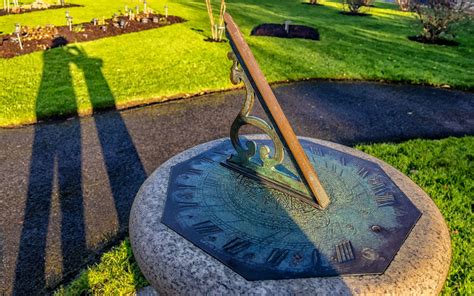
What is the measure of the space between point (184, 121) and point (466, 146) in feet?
14.8

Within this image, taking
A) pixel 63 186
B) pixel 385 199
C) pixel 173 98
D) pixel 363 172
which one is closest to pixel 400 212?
pixel 385 199

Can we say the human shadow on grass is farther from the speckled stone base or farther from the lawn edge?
the speckled stone base

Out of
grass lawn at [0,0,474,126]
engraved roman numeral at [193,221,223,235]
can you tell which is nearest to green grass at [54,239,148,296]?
engraved roman numeral at [193,221,223,235]

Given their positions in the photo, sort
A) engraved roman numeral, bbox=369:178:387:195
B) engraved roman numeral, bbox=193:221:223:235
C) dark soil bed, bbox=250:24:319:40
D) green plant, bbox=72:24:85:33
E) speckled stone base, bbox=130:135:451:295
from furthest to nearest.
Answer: dark soil bed, bbox=250:24:319:40
green plant, bbox=72:24:85:33
engraved roman numeral, bbox=369:178:387:195
engraved roman numeral, bbox=193:221:223:235
speckled stone base, bbox=130:135:451:295

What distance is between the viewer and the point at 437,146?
18.0 ft

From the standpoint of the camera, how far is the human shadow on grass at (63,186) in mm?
3355

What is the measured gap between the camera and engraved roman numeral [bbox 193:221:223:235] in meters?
2.36

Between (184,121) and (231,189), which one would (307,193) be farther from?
(184,121)

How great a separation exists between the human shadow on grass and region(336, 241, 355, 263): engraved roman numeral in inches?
95.5

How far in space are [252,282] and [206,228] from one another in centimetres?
51

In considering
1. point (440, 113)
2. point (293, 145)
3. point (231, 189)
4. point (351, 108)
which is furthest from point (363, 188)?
point (440, 113)

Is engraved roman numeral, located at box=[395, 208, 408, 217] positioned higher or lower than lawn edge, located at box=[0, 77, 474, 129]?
higher

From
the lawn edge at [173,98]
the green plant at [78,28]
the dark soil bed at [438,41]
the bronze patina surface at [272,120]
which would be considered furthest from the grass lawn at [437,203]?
the green plant at [78,28]

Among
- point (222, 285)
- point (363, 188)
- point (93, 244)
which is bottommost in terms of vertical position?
point (93, 244)
